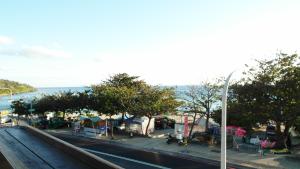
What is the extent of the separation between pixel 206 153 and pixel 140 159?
530 cm

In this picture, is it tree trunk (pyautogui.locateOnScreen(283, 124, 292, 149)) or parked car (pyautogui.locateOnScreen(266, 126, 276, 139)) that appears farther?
parked car (pyautogui.locateOnScreen(266, 126, 276, 139))

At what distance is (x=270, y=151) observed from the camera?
29.6m

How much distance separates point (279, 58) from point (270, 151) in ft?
24.0

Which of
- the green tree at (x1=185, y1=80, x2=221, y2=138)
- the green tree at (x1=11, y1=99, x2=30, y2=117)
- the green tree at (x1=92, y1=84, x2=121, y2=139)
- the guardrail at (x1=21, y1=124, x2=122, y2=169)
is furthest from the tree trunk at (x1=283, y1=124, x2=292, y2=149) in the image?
the green tree at (x1=11, y1=99, x2=30, y2=117)

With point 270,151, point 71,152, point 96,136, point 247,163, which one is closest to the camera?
point 71,152

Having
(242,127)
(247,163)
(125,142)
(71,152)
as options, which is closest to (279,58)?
(242,127)

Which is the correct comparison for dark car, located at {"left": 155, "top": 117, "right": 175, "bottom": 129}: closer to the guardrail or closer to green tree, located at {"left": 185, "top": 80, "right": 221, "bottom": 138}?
green tree, located at {"left": 185, "top": 80, "right": 221, "bottom": 138}

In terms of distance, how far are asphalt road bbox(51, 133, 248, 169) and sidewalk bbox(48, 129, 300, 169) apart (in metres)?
1.13

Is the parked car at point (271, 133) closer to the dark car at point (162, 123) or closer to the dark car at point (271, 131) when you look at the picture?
the dark car at point (271, 131)

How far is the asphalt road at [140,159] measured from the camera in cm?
2605

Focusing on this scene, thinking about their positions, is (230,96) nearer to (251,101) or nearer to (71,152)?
(251,101)

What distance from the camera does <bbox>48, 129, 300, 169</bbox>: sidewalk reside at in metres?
26.0

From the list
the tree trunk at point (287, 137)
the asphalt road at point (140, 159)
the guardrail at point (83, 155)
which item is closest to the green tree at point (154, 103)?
the asphalt road at point (140, 159)

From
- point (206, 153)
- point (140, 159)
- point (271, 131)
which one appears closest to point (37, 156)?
point (140, 159)
